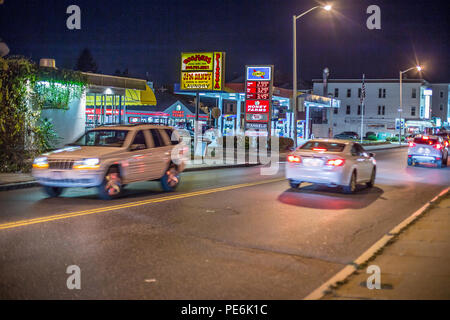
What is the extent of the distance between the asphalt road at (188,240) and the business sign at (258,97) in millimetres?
19653

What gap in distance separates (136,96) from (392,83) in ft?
205

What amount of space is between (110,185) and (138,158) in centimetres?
107

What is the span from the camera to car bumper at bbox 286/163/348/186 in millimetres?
14195

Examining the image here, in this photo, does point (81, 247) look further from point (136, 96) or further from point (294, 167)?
point (136, 96)

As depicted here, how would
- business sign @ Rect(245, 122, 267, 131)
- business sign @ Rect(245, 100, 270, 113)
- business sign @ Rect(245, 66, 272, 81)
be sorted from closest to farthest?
business sign @ Rect(245, 66, 272, 81) → business sign @ Rect(245, 100, 270, 113) → business sign @ Rect(245, 122, 267, 131)

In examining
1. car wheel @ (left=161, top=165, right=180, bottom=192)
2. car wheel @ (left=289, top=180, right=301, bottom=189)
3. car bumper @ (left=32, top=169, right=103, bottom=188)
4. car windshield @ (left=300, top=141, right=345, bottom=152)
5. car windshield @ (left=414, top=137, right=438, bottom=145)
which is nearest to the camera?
car bumper @ (left=32, top=169, right=103, bottom=188)

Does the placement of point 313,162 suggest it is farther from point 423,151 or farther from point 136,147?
point 423,151

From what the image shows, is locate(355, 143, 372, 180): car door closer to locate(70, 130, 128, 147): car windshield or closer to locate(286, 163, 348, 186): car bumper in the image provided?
locate(286, 163, 348, 186): car bumper

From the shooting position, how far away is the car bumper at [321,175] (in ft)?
46.6

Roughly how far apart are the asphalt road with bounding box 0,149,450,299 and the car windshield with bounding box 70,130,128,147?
127 cm

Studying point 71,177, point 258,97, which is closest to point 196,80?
point 258,97

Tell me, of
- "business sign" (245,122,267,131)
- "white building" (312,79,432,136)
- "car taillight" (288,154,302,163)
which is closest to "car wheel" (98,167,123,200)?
"car taillight" (288,154,302,163)
